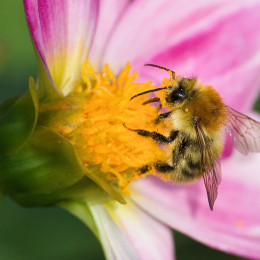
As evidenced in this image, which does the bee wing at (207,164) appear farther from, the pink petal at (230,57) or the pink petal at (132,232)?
the pink petal at (230,57)

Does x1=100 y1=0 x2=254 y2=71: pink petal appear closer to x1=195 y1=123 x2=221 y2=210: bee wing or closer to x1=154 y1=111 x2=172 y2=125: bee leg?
x1=154 y1=111 x2=172 y2=125: bee leg

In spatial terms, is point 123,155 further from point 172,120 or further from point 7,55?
point 7,55

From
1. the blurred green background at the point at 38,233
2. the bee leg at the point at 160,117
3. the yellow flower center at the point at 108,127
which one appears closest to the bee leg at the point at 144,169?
the yellow flower center at the point at 108,127

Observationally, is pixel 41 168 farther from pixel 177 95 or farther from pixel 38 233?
pixel 38 233

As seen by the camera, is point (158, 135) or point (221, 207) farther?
point (221, 207)

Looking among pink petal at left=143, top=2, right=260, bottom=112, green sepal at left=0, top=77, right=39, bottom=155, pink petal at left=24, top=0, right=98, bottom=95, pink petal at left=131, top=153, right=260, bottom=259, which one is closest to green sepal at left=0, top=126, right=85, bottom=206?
green sepal at left=0, top=77, right=39, bottom=155

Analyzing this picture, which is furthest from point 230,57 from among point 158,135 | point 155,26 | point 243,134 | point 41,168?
point 41,168
